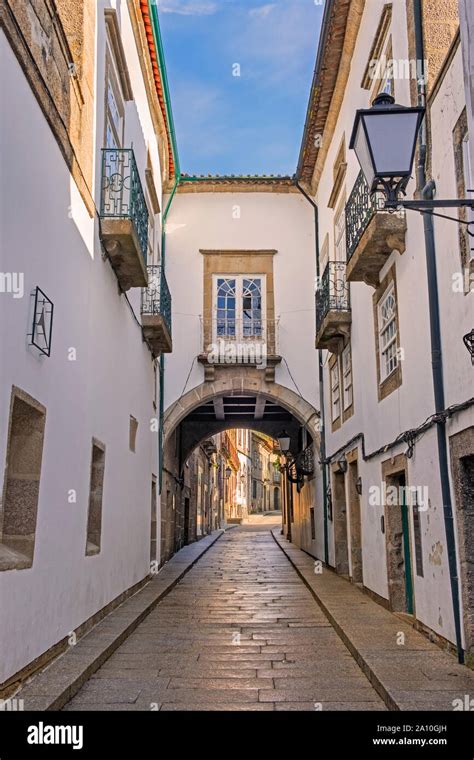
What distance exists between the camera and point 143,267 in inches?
346

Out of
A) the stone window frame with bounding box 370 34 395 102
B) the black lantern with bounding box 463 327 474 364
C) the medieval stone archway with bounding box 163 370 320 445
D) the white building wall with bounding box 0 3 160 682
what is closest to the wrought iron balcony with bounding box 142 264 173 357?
the white building wall with bounding box 0 3 160 682

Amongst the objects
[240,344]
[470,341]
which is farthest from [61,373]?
[240,344]

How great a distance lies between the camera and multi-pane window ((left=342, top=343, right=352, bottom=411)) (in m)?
12.2

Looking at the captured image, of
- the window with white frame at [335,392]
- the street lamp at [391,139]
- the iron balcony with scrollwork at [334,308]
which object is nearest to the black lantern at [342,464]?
the window with white frame at [335,392]

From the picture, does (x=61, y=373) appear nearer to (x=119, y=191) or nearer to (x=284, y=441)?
(x=119, y=191)

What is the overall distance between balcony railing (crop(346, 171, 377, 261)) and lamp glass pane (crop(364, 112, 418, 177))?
380 cm

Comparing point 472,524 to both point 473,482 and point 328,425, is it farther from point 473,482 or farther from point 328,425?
point 328,425

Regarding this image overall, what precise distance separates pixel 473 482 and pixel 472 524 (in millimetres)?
345

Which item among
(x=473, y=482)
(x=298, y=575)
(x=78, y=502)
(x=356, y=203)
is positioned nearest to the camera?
(x=473, y=482)

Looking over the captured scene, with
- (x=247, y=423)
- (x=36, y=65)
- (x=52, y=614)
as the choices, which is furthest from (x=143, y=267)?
(x=247, y=423)

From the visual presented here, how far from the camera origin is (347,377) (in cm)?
1255

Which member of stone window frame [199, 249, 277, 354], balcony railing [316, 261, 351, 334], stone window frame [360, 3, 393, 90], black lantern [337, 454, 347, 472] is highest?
stone window frame [360, 3, 393, 90]

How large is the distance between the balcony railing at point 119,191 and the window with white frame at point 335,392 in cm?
562

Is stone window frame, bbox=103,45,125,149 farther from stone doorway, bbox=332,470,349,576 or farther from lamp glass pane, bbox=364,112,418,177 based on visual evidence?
stone doorway, bbox=332,470,349,576
